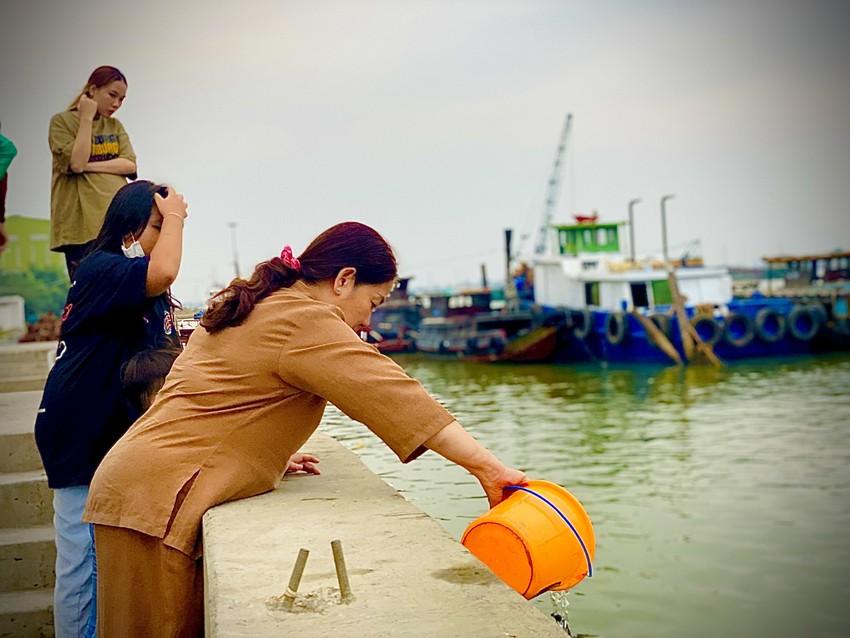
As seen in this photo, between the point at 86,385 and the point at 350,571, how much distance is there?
1.22 meters

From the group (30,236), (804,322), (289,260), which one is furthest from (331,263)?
(804,322)

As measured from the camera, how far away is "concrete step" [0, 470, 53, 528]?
399cm

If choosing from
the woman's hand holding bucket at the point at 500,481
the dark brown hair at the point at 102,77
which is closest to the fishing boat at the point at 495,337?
the dark brown hair at the point at 102,77

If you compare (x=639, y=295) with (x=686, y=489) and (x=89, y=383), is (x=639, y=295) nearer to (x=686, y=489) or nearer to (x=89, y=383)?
(x=686, y=489)

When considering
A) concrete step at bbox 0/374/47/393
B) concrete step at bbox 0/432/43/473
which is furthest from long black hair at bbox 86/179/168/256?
concrete step at bbox 0/374/47/393

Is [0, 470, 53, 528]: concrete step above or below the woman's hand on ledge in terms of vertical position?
below

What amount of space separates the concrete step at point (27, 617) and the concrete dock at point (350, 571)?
1385 mm

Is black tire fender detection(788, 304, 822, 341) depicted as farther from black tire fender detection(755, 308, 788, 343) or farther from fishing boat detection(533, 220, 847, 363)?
black tire fender detection(755, 308, 788, 343)

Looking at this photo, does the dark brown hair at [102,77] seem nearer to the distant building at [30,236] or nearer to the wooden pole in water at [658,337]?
the distant building at [30,236]

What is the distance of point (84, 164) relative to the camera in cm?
411

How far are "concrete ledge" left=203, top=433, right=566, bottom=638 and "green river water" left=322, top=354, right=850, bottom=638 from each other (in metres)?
0.83

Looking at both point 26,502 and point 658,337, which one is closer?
point 26,502

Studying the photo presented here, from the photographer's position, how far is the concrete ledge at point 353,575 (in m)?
1.71

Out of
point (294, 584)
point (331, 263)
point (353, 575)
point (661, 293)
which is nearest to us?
point (294, 584)
